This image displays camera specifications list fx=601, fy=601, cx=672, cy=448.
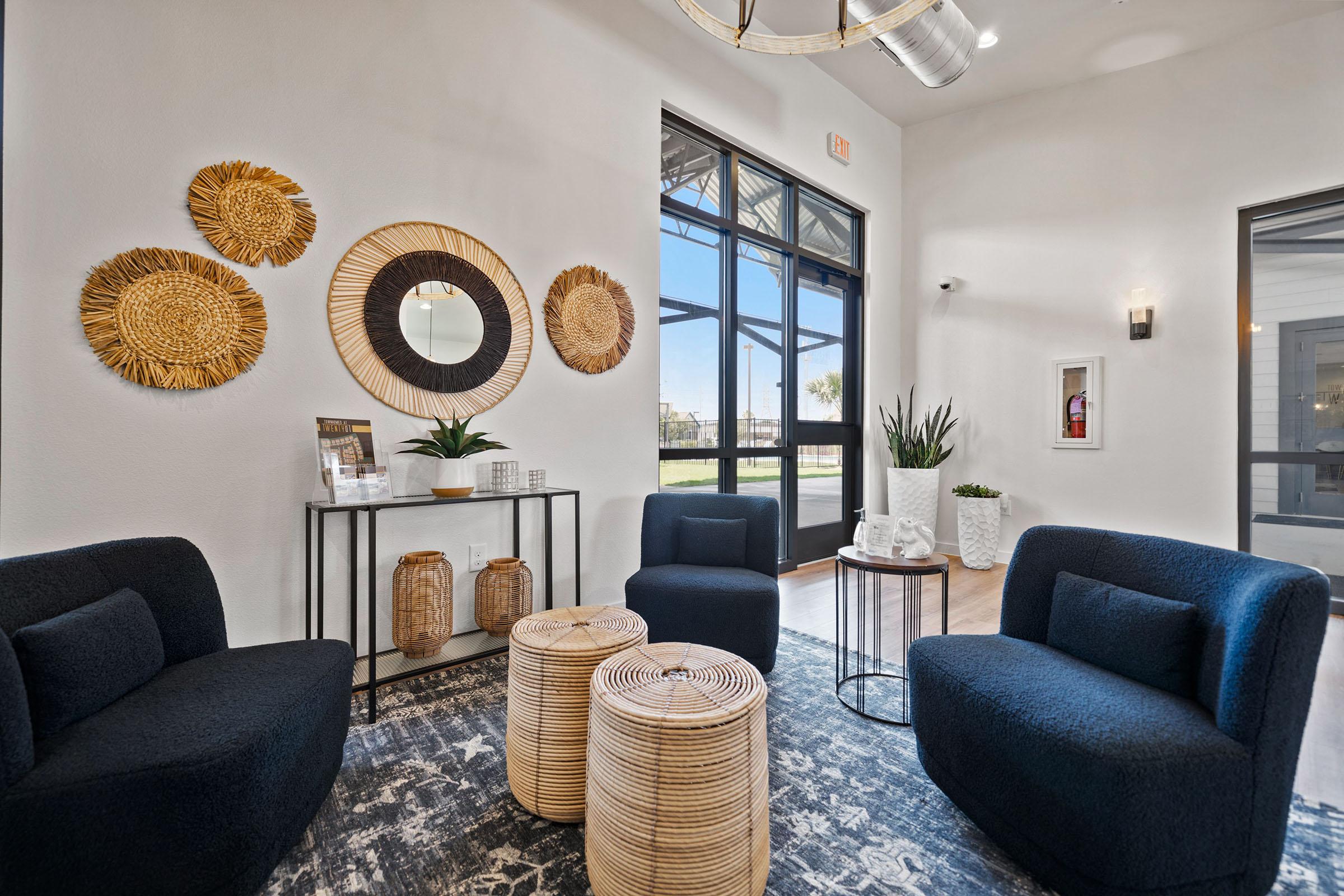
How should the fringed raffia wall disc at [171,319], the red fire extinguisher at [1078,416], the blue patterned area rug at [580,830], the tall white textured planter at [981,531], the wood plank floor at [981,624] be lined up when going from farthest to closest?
1. the tall white textured planter at [981,531]
2. the red fire extinguisher at [1078,416]
3. the fringed raffia wall disc at [171,319]
4. the wood plank floor at [981,624]
5. the blue patterned area rug at [580,830]

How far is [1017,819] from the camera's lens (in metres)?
1.42

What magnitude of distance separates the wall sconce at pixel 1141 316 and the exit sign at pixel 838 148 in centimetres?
242

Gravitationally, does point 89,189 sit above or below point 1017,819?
above

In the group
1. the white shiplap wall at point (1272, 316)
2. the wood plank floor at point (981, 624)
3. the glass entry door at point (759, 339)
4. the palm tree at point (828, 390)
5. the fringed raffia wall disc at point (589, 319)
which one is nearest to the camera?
the wood plank floor at point (981, 624)

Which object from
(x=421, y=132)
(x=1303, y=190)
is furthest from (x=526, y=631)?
(x=1303, y=190)

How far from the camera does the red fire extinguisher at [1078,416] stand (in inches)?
→ 184

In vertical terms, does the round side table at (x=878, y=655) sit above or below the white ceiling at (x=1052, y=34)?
below

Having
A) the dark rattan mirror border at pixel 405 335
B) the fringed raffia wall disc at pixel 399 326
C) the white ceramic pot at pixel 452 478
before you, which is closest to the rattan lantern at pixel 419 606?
the white ceramic pot at pixel 452 478

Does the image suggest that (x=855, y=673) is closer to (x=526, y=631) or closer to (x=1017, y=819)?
(x=1017, y=819)

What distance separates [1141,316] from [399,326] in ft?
16.3

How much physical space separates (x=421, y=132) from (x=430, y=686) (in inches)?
96.8

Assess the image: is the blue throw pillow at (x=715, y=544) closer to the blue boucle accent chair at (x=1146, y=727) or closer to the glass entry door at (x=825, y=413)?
the blue boucle accent chair at (x=1146, y=727)

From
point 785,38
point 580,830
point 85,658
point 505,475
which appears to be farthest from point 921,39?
point 85,658

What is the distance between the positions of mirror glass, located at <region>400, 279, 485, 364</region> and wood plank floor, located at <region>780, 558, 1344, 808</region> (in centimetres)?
223
